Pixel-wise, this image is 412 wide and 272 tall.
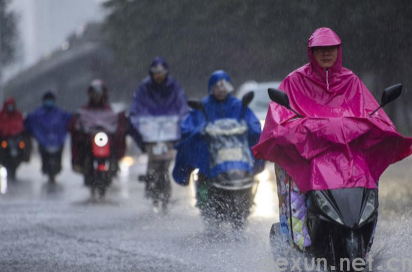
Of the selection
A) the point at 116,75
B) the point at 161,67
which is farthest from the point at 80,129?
the point at 116,75

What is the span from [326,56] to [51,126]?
36.0ft

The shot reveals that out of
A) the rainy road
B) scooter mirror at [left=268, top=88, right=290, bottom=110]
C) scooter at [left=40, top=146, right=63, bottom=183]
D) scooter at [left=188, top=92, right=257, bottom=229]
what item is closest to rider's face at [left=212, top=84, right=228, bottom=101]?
scooter at [left=188, top=92, right=257, bottom=229]

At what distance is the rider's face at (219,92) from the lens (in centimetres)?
961

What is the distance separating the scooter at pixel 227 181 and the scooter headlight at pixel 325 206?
11.0ft

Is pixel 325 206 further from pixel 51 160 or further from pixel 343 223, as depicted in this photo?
pixel 51 160

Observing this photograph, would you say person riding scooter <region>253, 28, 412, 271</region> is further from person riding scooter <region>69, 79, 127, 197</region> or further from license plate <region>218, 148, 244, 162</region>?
person riding scooter <region>69, 79, 127, 197</region>

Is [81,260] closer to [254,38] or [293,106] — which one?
[293,106]

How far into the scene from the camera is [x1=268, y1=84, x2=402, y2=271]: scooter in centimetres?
531

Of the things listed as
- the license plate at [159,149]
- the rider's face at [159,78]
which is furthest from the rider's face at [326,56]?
the rider's face at [159,78]

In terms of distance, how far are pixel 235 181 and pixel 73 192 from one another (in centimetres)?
570

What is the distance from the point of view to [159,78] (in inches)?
482

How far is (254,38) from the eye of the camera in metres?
28.0

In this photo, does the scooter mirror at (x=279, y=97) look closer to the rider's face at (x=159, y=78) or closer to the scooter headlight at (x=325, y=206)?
the scooter headlight at (x=325, y=206)

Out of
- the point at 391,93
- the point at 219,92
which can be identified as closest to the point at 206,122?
the point at 219,92
